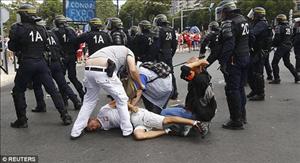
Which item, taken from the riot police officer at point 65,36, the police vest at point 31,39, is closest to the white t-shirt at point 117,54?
the police vest at point 31,39

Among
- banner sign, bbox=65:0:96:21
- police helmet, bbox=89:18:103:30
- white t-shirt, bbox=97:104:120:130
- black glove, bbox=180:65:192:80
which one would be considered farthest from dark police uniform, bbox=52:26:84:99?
banner sign, bbox=65:0:96:21

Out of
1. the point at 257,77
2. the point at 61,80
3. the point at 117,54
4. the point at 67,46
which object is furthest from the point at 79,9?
the point at 117,54

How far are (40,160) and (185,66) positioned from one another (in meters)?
2.29

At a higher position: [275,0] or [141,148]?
[275,0]

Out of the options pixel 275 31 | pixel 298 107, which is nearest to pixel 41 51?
pixel 298 107

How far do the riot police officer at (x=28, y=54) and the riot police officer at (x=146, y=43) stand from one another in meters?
2.61

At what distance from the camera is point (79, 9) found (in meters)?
21.7

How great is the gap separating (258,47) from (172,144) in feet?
11.2

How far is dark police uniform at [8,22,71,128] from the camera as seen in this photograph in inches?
240

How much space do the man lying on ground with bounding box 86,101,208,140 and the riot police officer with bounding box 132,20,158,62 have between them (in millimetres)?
2756

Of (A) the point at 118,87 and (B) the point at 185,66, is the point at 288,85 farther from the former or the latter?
(A) the point at 118,87

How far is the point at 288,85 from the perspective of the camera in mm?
10477

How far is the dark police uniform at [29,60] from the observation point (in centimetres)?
610

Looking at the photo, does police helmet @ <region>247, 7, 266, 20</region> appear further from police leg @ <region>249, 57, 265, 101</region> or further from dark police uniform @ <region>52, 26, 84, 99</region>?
dark police uniform @ <region>52, 26, 84, 99</region>
